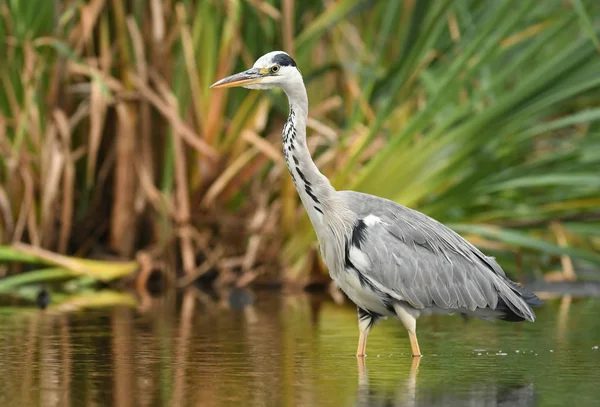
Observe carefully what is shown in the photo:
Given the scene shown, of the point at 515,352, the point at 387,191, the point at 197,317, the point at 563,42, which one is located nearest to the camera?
the point at 515,352

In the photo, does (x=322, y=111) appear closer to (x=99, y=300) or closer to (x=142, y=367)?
(x=99, y=300)

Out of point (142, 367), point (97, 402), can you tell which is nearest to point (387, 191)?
point (142, 367)

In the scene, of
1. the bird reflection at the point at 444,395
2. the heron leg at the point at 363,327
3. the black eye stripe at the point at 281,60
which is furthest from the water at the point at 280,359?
the black eye stripe at the point at 281,60

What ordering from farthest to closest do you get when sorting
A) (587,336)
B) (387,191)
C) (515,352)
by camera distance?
(387,191) → (587,336) → (515,352)

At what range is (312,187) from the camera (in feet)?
25.6

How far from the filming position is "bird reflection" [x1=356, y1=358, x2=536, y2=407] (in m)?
5.53

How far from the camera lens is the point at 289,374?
6578 millimetres

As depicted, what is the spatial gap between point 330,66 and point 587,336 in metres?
4.72

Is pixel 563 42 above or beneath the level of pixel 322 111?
above

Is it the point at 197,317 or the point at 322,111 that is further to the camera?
the point at 322,111

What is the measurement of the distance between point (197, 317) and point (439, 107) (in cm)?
315

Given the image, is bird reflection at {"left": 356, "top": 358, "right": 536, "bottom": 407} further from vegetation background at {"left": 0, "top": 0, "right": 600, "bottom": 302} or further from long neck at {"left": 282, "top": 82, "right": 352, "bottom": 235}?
vegetation background at {"left": 0, "top": 0, "right": 600, "bottom": 302}

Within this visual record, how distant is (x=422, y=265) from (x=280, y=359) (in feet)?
3.67

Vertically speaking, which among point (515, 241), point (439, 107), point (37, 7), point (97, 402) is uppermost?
point (37, 7)
